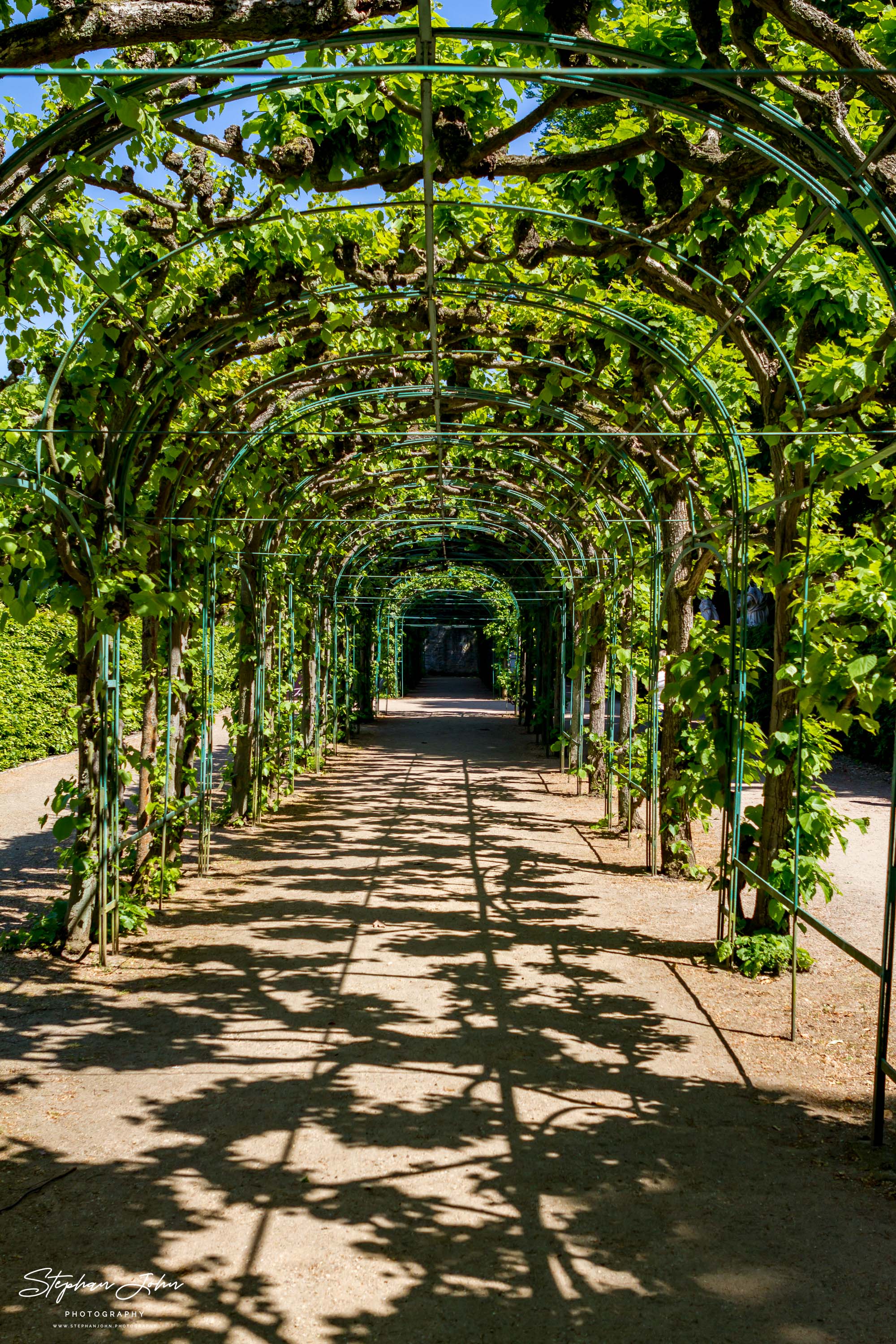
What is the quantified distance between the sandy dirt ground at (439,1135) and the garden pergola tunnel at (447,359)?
492 millimetres

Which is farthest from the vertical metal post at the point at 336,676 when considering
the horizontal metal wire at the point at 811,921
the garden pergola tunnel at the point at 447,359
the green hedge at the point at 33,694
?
the horizontal metal wire at the point at 811,921

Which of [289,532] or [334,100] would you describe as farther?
[289,532]

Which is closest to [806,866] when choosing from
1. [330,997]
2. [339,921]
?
[330,997]

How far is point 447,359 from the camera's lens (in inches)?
321

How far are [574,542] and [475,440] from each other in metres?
3.65

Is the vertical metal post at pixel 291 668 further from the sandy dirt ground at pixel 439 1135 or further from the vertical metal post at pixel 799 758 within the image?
the vertical metal post at pixel 799 758

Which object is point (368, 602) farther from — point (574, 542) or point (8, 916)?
point (8, 916)

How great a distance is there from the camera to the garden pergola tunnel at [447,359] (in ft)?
12.8

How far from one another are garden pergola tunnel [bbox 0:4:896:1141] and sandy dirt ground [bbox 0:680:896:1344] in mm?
492

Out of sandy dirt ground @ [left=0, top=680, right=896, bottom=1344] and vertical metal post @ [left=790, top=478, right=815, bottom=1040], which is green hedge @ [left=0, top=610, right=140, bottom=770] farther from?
vertical metal post @ [left=790, top=478, right=815, bottom=1040]

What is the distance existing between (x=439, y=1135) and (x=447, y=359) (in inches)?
223

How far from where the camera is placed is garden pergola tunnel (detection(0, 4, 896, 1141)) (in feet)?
12.8

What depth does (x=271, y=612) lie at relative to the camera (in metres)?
11.4

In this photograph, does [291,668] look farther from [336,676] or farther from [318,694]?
[336,676]
